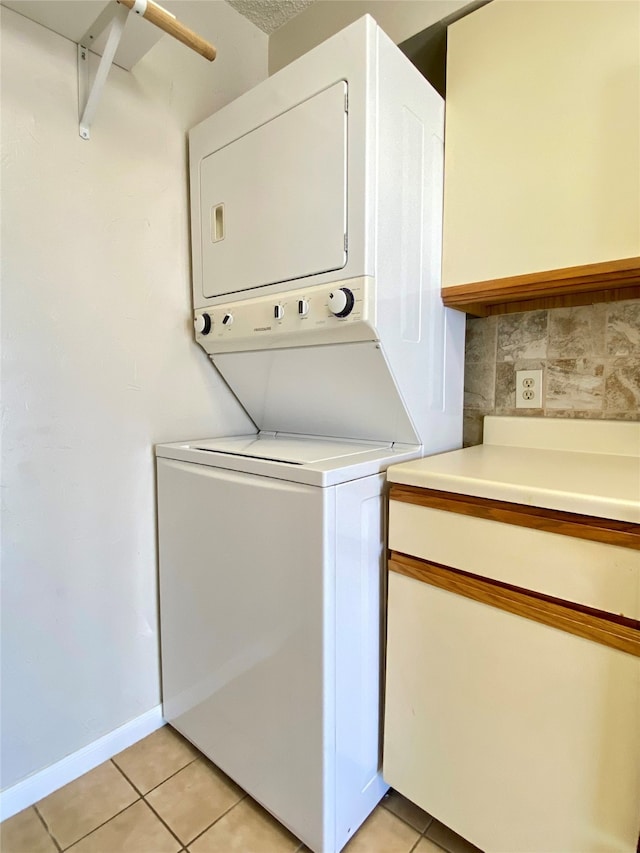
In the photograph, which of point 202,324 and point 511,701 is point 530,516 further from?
point 202,324

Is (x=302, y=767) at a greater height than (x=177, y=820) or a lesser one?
greater

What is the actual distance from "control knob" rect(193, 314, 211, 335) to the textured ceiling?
1210 mm

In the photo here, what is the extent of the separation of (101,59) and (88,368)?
2.74 feet

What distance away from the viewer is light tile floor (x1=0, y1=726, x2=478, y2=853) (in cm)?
114

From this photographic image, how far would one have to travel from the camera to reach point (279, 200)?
1250 millimetres

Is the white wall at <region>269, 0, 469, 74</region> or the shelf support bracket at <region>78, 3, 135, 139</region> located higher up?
the white wall at <region>269, 0, 469, 74</region>

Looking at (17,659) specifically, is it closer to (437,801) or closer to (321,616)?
(321,616)

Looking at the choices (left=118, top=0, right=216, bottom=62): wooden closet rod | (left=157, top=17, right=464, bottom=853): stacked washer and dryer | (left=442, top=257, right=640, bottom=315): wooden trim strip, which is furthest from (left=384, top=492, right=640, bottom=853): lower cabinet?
(left=118, top=0, right=216, bottom=62): wooden closet rod

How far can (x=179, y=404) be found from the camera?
5.14ft

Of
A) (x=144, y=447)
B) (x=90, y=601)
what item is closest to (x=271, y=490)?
(x=144, y=447)

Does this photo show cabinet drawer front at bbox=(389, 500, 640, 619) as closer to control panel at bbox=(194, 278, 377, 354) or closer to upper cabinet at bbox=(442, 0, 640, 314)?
control panel at bbox=(194, 278, 377, 354)

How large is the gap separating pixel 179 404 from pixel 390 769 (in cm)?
125

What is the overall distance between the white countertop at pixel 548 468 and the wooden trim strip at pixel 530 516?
17mm

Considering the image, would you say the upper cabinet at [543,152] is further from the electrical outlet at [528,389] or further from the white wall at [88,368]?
the white wall at [88,368]
